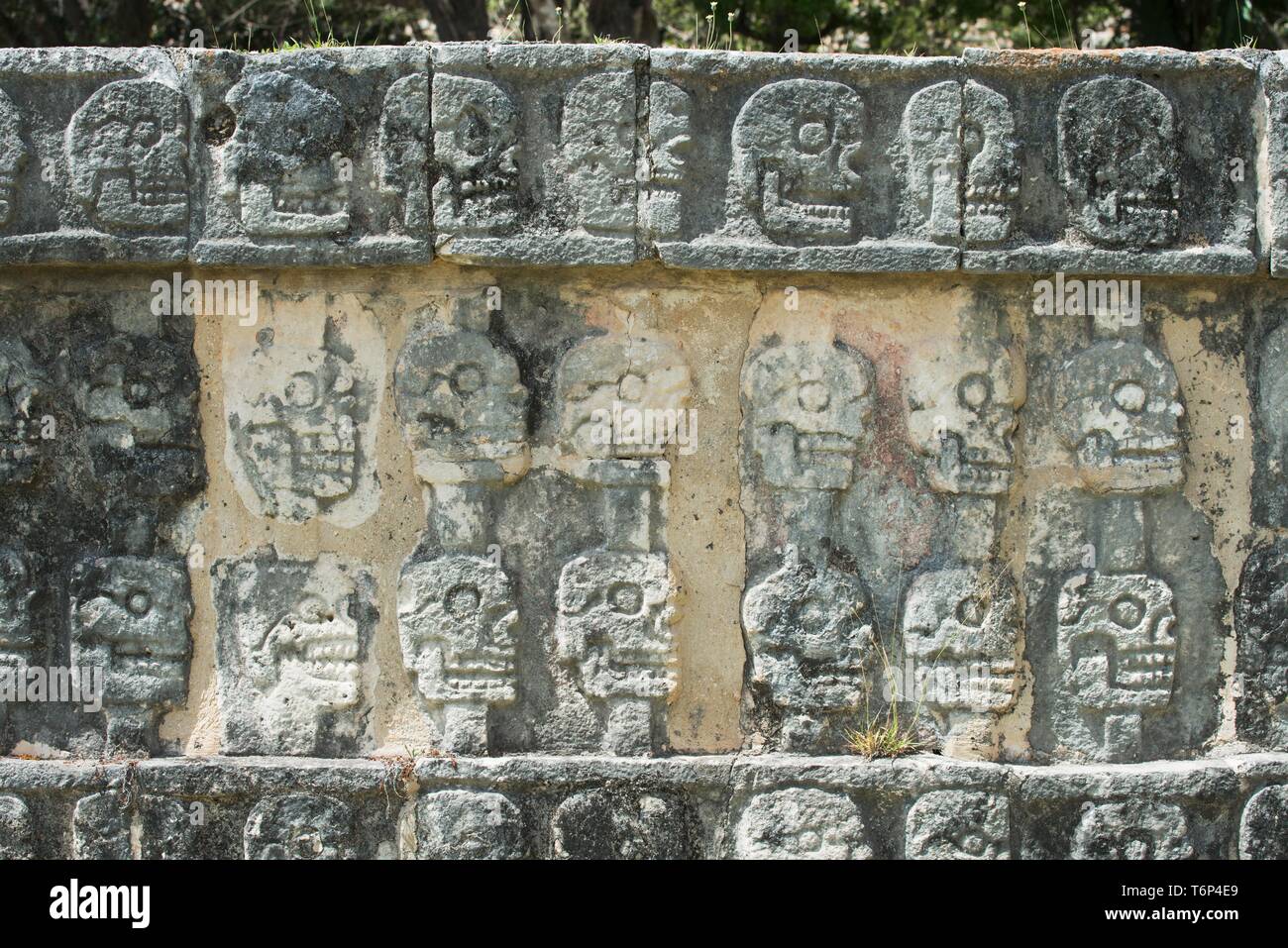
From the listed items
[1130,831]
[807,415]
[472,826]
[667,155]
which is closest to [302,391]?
[667,155]

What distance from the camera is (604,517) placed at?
15.6 ft

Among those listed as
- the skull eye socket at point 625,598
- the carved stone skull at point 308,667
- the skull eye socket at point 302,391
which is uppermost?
the skull eye socket at point 302,391

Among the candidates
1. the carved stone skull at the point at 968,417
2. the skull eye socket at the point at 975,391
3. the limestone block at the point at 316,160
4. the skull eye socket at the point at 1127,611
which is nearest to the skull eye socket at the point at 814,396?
the carved stone skull at the point at 968,417

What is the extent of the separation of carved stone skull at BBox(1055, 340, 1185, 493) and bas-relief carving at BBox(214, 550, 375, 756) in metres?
2.45

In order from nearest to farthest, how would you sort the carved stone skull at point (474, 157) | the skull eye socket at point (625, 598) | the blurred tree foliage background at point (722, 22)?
the carved stone skull at point (474, 157)
the skull eye socket at point (625, 598)
the blurred tree foliage background at point (722, 22)

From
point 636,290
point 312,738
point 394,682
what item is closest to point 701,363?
point 636,290

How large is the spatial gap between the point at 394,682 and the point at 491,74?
2.06 metres

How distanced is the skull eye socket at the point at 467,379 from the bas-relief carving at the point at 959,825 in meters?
2.03

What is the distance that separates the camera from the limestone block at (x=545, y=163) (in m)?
4.62

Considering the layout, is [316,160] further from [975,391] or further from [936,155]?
[975,391]

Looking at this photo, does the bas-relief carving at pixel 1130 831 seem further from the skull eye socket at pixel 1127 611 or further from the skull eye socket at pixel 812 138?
the skull eye socket at pixel 812 138

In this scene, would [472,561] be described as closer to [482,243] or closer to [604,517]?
[604,517]

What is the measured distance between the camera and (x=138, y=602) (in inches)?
187

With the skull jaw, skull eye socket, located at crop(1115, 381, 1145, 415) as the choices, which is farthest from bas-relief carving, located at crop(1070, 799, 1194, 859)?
the skull jaw
